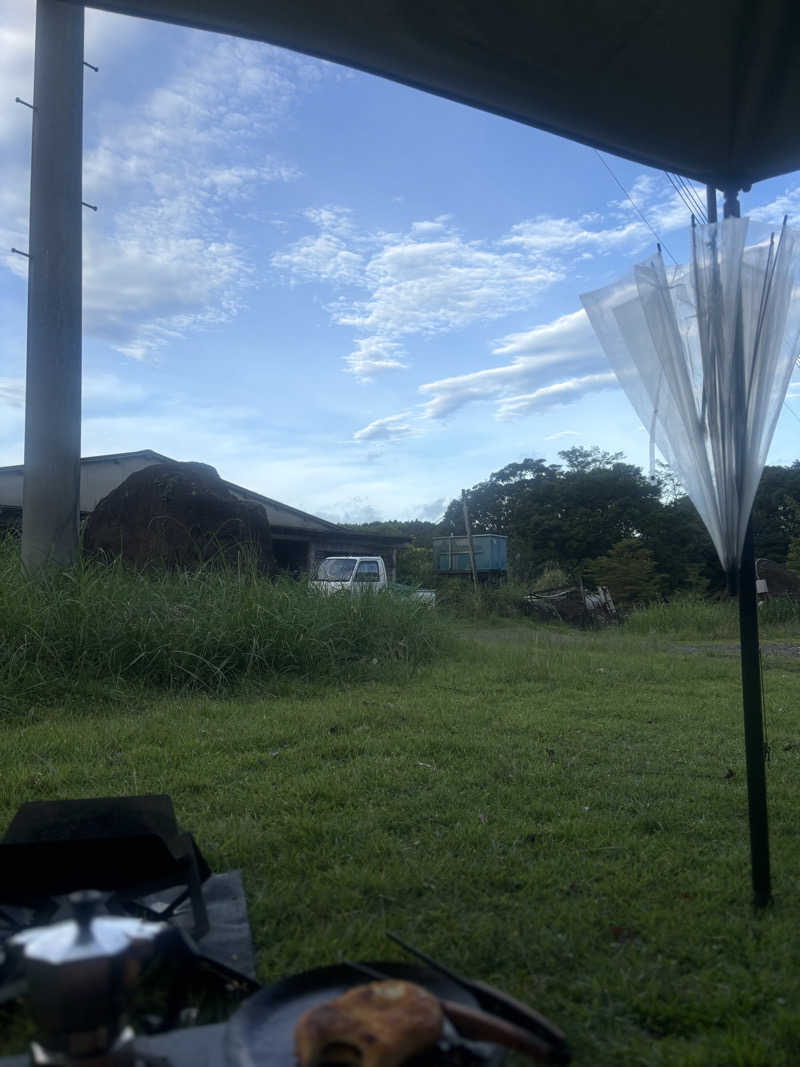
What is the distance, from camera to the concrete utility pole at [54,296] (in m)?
7.24

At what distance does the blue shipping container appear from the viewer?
24.5 meters

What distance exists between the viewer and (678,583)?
28266 millimetres

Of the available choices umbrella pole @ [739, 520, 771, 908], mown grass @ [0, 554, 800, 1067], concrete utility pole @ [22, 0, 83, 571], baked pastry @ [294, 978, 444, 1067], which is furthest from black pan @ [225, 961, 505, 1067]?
concrete utility pole @ [22, 0, 83, 571]

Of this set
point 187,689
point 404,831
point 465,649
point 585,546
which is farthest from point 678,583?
point 404,831

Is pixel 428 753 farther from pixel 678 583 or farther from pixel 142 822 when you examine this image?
pixel 678 583

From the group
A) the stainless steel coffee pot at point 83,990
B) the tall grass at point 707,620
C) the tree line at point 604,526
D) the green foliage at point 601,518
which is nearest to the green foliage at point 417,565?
the tree line at point 604,526

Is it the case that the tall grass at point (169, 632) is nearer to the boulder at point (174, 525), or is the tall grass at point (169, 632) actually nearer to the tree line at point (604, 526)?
the boulder at point (174, 525)

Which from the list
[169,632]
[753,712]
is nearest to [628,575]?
[169,632]

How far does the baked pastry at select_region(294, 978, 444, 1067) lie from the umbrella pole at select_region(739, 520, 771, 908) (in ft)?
4.59

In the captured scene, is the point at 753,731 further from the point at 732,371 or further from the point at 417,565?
the point at 417,565

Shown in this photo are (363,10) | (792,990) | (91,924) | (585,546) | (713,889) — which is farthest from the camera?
(585,546)

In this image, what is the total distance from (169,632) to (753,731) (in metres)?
4.60

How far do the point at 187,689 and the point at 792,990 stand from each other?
458 cm

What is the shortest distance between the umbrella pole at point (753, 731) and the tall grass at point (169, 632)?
4.20 metres
